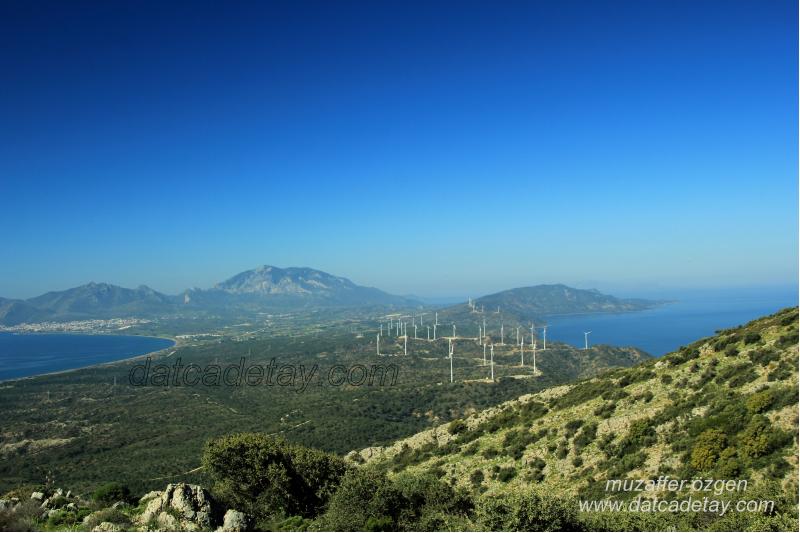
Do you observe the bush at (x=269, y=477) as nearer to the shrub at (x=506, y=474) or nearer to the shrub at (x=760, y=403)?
the shrub at (x=506, y=474)

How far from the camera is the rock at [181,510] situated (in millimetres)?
14883

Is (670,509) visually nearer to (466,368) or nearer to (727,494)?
(727,494)

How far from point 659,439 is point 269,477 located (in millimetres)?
17205

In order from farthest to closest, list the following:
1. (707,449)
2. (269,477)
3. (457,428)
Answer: (457,428), (269,477), (707,449)

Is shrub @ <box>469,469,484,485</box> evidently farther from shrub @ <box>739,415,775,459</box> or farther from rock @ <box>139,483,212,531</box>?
rock @ <box>139,483,212,531</box>

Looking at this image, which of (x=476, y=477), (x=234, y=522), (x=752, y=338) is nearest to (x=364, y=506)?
(x=234, y=522)

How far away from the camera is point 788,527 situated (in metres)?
11.1

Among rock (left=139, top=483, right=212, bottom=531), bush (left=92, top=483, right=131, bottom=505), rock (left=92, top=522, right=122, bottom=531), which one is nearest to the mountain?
rock (left=139, top=483, right=212, bottom=531)

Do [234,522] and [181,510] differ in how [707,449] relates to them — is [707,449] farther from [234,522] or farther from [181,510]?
[181,510]

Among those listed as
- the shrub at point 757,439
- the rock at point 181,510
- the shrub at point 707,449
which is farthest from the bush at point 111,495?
the shrub at point 757,439

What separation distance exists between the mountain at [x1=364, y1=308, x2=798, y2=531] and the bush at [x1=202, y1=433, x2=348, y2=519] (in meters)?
4.06

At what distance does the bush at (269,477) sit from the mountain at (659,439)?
13.3ft

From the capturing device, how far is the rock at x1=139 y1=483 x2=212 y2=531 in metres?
14.9

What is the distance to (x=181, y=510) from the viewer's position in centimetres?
1528
